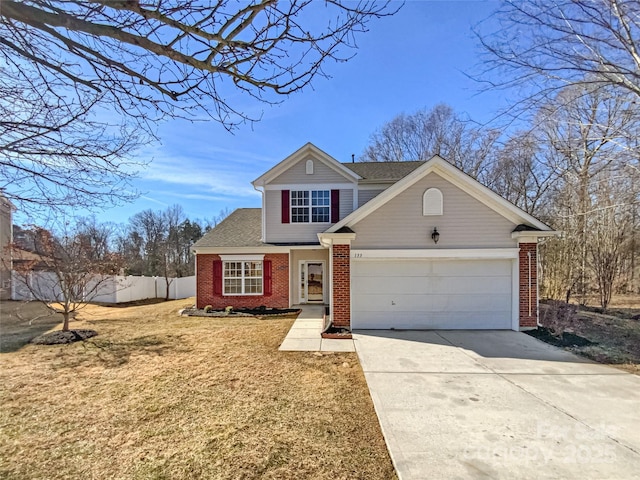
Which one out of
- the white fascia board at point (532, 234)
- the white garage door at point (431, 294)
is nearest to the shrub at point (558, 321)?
the white garage door at point (431, 294)

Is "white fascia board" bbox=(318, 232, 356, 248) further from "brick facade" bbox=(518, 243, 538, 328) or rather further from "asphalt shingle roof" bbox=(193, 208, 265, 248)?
"asphalt shingle roof" bbox=(193, 208, 265, 248)

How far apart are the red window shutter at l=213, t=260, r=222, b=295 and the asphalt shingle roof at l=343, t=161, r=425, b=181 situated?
7.58 m

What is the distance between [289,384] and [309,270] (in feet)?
30.1

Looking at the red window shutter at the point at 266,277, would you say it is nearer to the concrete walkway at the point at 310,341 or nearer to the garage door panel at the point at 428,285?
the concrete walkway at the point at 310,341

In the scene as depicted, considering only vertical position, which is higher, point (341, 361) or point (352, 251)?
point (352, 251)

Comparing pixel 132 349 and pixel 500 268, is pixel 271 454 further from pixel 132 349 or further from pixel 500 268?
pixel 500 268

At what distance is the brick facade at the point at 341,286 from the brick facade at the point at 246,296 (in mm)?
4917

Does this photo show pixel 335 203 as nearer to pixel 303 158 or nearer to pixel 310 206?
pixel 310 206

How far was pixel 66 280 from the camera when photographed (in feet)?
31.6

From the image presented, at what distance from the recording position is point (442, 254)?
9.36 metres

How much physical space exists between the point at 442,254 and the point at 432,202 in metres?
1.58

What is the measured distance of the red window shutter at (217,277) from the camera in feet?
46.8

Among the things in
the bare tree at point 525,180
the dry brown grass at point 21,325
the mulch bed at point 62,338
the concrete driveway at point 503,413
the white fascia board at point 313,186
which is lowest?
the dry brown grass at point 21,325

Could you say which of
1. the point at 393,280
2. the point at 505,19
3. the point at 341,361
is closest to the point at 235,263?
the point at 393,280
